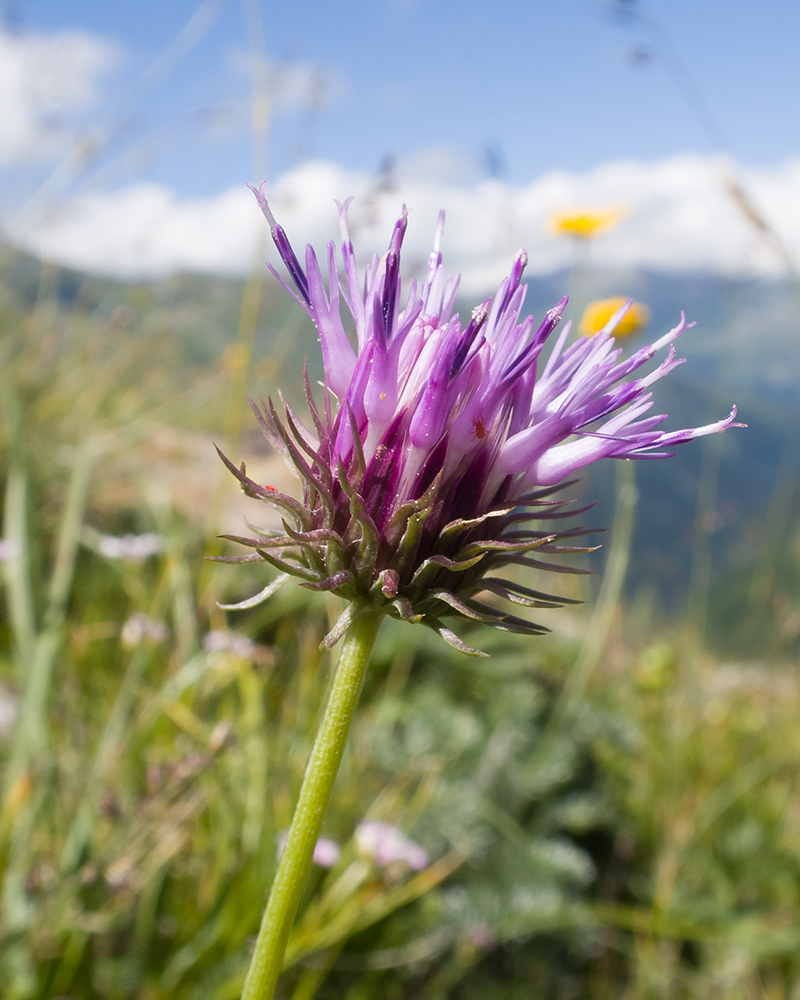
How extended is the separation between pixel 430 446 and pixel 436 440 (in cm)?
1

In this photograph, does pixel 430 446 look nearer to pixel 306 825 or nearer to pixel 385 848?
pixel 306 825

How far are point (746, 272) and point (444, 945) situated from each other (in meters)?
3.59

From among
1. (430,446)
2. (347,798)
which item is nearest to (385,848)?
(347,798)

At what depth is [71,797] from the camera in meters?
2.30

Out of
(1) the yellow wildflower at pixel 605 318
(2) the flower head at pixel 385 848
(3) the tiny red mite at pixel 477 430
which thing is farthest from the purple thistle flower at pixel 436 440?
(1) the yellow wildflower at pixel 605 318

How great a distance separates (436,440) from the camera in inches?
40.9

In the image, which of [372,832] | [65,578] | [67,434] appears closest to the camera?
[372,832]

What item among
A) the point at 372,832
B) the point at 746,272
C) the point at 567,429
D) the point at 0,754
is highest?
the point at 746,272

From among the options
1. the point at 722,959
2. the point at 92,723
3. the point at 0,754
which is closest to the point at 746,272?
the point at 722,959

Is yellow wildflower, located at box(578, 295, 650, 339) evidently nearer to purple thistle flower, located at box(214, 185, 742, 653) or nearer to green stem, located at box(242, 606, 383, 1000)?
purple thistle flower, located at box(214, 185, 742, 653)

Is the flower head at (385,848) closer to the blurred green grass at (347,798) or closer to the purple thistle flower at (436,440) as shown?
the blurred green grass at (347,798)

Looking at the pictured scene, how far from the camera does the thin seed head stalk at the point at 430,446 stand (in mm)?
1000

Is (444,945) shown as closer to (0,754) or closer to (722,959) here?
(722,959)

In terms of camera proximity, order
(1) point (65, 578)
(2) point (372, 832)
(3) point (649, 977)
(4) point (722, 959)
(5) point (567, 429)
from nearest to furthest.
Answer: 1. (5) point (567, 429)
2. (2) point (372, 832)
3. (1) point (65, 578)
4. (3) point (649, 977)
5. (4) point (722, 959)
